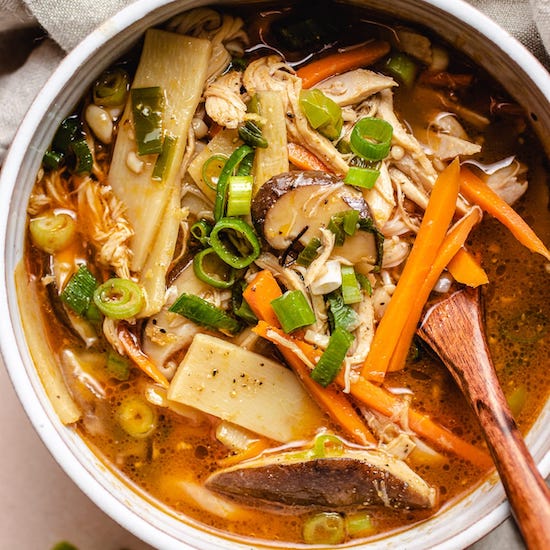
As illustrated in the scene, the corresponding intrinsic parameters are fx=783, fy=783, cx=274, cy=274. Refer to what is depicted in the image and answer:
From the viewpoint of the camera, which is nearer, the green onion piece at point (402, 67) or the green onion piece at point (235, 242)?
the green onion piece at point (235, 242)

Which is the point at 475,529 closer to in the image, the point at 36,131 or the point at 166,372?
the point at 166,372

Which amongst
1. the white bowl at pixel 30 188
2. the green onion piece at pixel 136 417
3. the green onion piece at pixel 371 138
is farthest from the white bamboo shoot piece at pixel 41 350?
the green onion piece at pixel 371 138

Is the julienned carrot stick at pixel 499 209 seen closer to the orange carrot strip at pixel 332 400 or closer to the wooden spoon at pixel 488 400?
the wooden spoon at pixel 488 400

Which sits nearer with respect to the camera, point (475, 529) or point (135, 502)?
point (475, 529)

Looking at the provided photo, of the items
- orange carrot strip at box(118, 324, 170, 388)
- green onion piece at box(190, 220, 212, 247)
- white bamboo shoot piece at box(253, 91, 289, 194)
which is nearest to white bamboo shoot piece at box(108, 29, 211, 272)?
green onion piece at box(190, 220, 212, 247)

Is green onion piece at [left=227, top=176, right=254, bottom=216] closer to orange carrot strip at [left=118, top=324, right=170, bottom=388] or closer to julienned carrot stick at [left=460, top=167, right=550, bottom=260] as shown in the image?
orange carrot strip at [left=118, top=324, right=170, bottom=388]

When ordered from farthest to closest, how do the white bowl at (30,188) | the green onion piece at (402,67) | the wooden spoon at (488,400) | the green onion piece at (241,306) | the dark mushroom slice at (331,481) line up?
the green onion piece at (402,67), the green onion piece at (241,306), the dark mushroom slice at (331,481), the white bowl at (30,188), the wooden spoon at (488,400)

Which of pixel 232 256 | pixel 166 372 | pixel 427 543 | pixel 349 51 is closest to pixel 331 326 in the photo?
pixel 232 256
